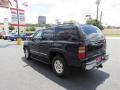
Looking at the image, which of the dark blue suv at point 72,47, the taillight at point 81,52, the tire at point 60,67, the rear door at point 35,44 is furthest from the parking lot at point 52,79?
the taillight at point 81,52

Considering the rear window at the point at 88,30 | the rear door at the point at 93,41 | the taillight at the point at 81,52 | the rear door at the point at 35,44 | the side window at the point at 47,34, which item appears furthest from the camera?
the rear door at the point at 35,44

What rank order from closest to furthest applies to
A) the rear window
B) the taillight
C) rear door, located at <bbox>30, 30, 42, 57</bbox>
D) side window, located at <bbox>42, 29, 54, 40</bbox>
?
the taillight < the rear window < side window, located at <bbox>42, 29, 54, 40</bbox> < rear door, located at <bbox>30, 30, 42, 57</bbox>

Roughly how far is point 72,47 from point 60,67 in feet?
3.48

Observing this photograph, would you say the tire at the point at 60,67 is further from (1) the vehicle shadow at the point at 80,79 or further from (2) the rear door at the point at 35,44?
(2) the rear door at the point at 35,44

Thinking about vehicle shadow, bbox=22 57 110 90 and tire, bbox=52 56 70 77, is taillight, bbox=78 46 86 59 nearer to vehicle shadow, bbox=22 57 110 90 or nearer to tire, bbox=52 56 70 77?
tire, bbox=52 56 70 77

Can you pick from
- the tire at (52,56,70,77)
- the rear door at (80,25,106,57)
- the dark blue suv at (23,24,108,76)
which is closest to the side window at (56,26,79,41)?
the dark blue suv at (23,24,108,76)

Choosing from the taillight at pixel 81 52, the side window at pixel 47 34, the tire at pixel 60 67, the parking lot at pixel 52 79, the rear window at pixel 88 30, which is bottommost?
the parking lot at pixel 52 79

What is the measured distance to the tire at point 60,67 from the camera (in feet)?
17.0

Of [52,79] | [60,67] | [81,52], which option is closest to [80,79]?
[60,67]

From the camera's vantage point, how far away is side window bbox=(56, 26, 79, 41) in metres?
4.83

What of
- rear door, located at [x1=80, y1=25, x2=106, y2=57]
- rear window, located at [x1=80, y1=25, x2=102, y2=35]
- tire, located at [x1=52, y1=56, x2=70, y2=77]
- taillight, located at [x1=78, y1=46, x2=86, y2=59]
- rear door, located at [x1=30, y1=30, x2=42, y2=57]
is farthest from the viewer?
rear door, located at [x1=30, y1=30, x2=42, y2=57]

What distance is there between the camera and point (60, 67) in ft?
17.8

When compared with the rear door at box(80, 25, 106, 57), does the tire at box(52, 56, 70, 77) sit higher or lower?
lower

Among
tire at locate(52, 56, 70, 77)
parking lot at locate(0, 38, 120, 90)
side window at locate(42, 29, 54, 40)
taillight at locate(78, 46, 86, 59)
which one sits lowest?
parking lot at locate(0, 38, 120, 90)
